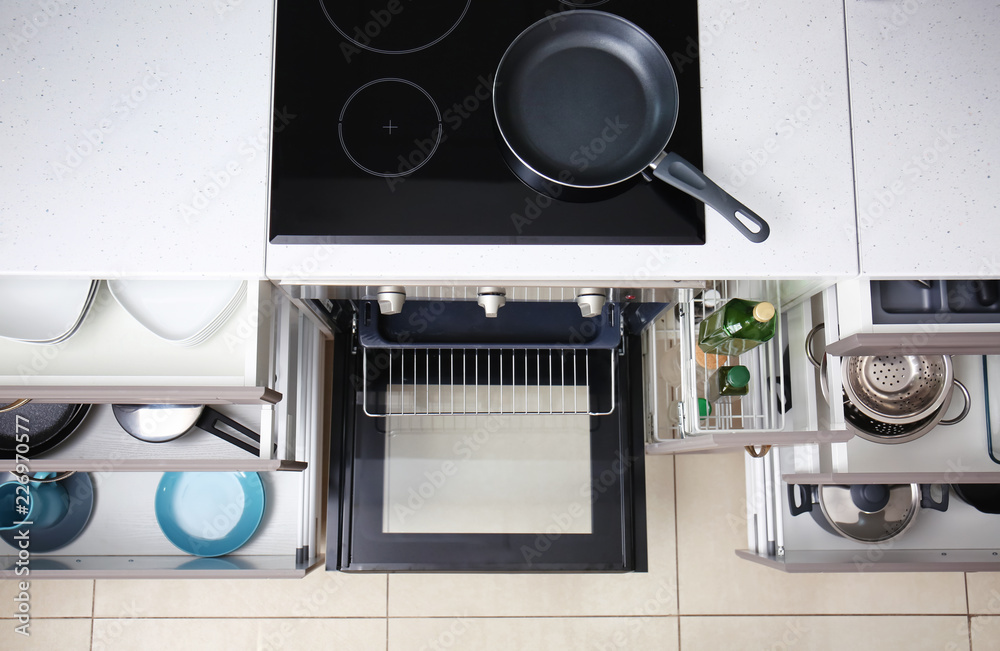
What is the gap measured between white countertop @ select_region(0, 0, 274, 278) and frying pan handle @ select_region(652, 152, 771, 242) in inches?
22.1

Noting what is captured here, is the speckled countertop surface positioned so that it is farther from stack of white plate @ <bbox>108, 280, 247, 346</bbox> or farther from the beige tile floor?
the beige tile floor

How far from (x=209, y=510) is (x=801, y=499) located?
4.11 feet

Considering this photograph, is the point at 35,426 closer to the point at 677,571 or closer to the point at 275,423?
the point at 275,423

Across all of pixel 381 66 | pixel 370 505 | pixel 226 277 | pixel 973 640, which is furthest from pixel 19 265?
pixel 973 640

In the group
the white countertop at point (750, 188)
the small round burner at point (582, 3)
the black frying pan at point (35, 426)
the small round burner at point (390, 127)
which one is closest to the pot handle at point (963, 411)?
the white countertop at point (750, 188)

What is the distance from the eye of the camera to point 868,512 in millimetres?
1304

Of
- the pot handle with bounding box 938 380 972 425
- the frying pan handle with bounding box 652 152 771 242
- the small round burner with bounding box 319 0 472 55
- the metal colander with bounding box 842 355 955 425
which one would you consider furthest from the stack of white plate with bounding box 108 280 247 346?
the pot handle with bounding box 938 380 972 425

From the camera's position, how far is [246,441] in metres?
1.23

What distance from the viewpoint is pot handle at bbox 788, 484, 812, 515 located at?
131cm

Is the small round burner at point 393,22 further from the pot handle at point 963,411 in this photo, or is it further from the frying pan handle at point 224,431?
the pot handle at point 963,411

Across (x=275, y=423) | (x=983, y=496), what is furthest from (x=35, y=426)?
(x=983, y=496)

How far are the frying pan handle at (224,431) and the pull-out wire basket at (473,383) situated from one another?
22 cm

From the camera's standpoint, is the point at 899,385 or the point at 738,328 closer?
the point at 738,328

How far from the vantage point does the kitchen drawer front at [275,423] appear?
1053 millimetres
